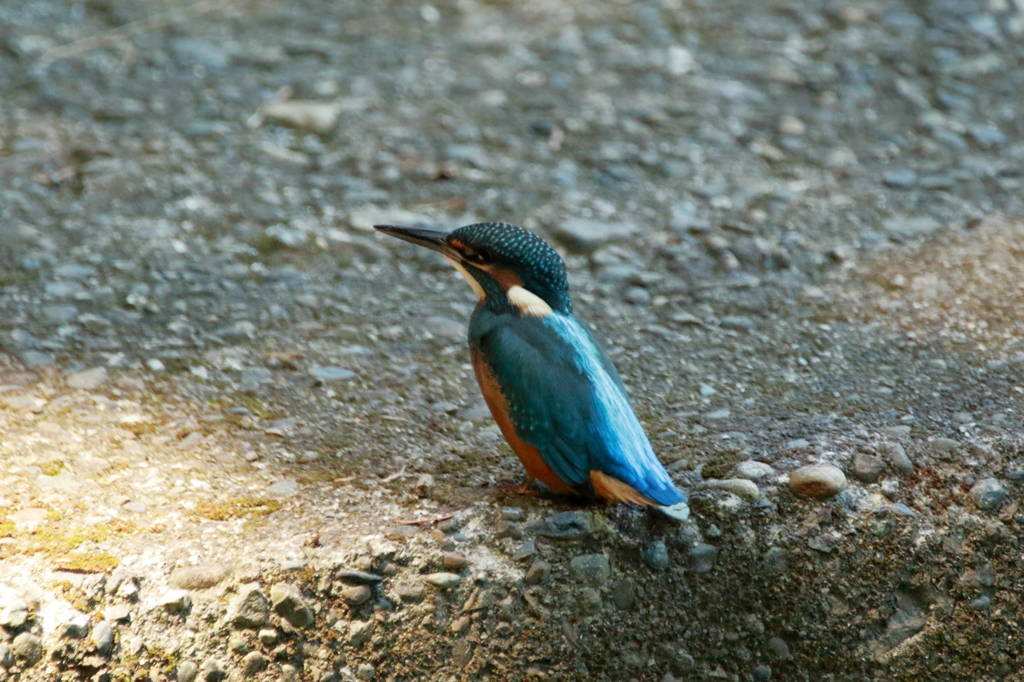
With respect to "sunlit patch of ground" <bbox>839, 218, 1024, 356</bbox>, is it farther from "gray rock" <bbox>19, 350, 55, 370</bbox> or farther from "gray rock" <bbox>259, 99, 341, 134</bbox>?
"gray rock" <bbox>19, 350, 55, 370</bbox>

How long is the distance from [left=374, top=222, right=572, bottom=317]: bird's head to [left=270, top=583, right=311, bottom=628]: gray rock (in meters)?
0.91

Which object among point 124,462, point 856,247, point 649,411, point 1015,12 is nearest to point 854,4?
point 1015,12

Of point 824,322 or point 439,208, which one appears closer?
point 824,322

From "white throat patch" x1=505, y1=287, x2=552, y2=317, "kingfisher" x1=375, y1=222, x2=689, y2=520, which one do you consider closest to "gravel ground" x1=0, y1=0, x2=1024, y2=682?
"kingfisher" x1=375, y1=222, x2=689, y2=520

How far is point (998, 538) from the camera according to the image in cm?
273

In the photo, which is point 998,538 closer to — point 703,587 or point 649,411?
point 703,587

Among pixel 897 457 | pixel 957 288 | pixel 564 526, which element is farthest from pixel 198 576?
pixel 957 288

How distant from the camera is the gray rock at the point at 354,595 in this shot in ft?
8.14

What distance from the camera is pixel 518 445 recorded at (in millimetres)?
2688

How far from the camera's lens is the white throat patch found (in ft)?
9.29

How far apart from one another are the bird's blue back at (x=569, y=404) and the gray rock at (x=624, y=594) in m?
0.24

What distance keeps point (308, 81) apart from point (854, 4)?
10.4 ft

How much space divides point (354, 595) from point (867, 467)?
1.37 meters

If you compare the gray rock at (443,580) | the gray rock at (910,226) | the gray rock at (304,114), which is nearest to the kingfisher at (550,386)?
the gray rock at (443,580)
